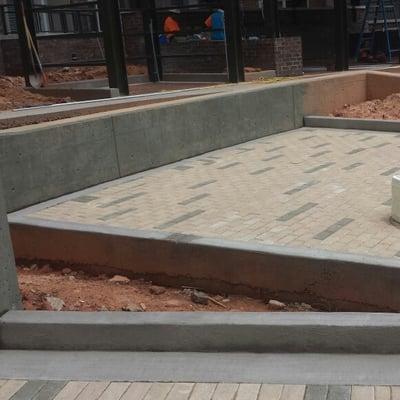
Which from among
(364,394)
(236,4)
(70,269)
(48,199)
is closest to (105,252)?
(70,269)

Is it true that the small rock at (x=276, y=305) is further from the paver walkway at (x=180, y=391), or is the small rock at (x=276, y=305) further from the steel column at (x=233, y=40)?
the steel column at (x=233, y=40)

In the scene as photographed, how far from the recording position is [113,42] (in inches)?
444

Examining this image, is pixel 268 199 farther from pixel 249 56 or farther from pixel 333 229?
pixel 249 56

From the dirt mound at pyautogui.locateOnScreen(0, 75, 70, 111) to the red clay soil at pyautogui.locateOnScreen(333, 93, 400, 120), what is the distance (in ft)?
17.3

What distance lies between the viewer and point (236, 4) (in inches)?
481

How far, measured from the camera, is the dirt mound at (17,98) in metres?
11.3

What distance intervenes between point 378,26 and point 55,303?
18.7 m

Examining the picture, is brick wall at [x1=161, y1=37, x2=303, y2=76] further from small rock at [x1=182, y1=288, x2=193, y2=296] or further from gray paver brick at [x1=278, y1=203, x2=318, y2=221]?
small rock at [x1=182, y1=288, x2=193, y2=296]

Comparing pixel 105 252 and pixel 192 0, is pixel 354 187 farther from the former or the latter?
pixel 192 0

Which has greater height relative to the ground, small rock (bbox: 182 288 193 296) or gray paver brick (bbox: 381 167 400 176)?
gray paver brick (bbox: 381 167 400 176)

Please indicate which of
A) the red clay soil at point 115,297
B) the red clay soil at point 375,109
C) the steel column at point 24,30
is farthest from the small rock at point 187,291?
the steel column at point 24,30

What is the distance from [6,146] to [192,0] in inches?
727

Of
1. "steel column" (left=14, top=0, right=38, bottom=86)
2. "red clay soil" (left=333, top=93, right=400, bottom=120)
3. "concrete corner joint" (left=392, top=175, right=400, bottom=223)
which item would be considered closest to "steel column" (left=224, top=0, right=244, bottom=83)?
"red clay soil" (left=333, top=93, right=400, bottom=120)

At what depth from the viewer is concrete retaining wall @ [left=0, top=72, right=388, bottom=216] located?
6.28m
